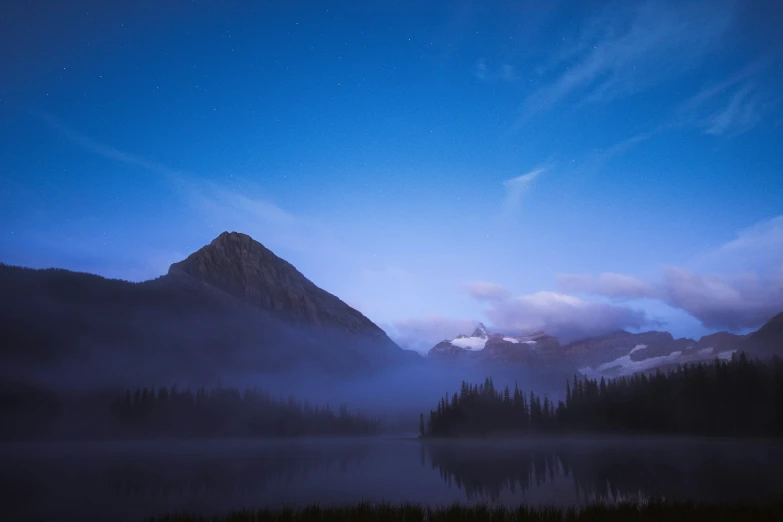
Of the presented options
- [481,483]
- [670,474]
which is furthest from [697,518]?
[670,474]

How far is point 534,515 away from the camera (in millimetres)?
33219

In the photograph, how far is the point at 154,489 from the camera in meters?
52.2

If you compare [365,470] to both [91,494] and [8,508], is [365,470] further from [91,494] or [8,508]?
[8,508]

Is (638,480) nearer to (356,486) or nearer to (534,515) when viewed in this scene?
(534,515)

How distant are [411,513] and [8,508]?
104 feet

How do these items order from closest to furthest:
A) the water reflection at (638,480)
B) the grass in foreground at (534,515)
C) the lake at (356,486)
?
the grass in foreground at (534,515) < the lake at (356,486) < the water reflection at (638,480)

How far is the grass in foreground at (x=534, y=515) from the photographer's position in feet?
105

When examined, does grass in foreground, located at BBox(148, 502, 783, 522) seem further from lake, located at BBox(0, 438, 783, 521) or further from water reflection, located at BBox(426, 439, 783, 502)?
water reflection, located at BBox(426, 439, 783, 502)

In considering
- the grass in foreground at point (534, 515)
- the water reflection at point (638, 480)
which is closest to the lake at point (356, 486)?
the water reflection at point (638, 480)

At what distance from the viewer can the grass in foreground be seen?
1259 inches

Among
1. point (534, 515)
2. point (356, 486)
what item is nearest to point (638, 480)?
point (534, 515)

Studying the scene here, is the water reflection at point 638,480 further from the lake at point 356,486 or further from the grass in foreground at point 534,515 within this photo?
the grass in foreground at point 534,515

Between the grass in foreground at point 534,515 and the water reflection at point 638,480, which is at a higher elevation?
the grass in foreground at point 534,515

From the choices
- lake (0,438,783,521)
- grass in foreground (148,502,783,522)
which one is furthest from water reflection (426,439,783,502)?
grass in foreground (148,502,783,522)
